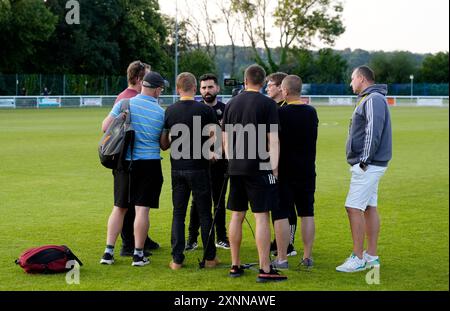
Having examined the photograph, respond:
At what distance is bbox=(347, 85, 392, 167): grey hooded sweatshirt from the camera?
7812 mm

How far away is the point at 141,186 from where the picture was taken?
8.27m

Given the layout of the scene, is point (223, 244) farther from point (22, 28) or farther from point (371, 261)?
point (22, 28)

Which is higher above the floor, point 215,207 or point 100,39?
point 100,39

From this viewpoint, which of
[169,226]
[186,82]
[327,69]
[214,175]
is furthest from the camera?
[327,69]

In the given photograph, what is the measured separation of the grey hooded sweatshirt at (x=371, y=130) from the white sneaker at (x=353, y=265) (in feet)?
3.28

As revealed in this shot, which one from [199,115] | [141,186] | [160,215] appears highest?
[199,115]

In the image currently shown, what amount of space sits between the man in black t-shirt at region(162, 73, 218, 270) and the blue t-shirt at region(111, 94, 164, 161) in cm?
11

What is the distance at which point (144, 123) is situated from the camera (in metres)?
8.21

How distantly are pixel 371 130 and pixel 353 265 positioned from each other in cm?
140

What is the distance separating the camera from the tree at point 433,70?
83.6 meters

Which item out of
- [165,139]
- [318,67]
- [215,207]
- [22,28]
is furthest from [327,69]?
[165,139]

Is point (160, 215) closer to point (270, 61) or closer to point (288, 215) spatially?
point (288, 215)
